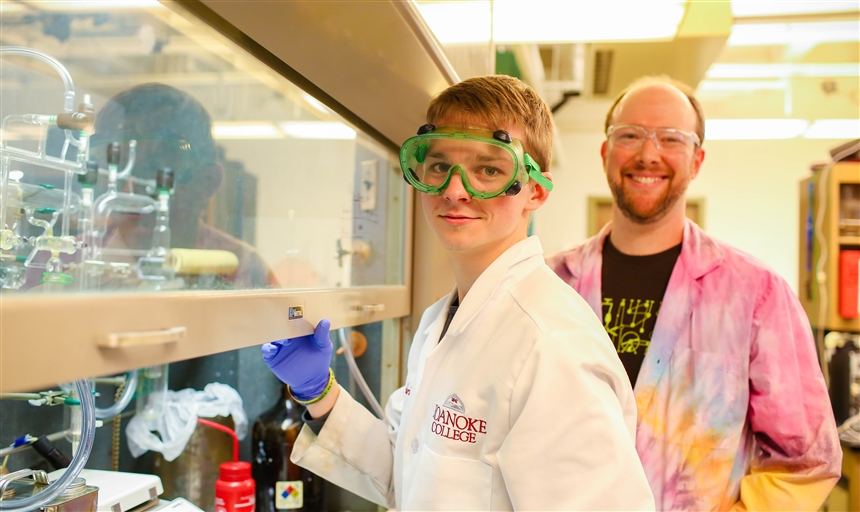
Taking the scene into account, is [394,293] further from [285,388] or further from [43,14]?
[43,14]

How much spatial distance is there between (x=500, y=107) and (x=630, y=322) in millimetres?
822

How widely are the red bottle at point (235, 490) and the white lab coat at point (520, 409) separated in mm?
398

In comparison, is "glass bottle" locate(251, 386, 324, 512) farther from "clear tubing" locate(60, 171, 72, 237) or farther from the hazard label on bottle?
"clear tubing" locate(60, 171, 72, 237)

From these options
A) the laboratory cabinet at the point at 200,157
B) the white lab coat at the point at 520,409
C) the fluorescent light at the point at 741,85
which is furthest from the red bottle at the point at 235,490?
the fluorescent light at the point at 741,85

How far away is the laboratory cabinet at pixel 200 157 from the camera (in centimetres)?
94

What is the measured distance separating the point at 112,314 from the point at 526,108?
0.80 metres

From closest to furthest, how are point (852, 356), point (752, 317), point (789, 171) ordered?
1. point (752, 317)
2. point (852, 356)
3. point (789, 171)

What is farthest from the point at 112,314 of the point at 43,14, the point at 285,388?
the point at 285,388

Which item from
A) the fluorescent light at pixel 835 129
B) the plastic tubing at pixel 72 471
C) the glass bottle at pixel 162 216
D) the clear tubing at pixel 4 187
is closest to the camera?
A: the plastic tubing at pixel 72 471

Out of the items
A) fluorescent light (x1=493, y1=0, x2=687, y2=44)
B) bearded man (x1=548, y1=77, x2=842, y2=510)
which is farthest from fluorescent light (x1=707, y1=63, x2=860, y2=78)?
bearded man (x1=548, y1=77, x2=842, y2=510)

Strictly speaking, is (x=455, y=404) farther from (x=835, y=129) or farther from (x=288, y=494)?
(x=835, y=129)

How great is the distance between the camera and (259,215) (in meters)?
1.19

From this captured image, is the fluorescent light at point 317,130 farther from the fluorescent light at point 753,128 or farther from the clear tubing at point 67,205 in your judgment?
the fluorescent light at point 753,128

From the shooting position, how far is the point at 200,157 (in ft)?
3.92
